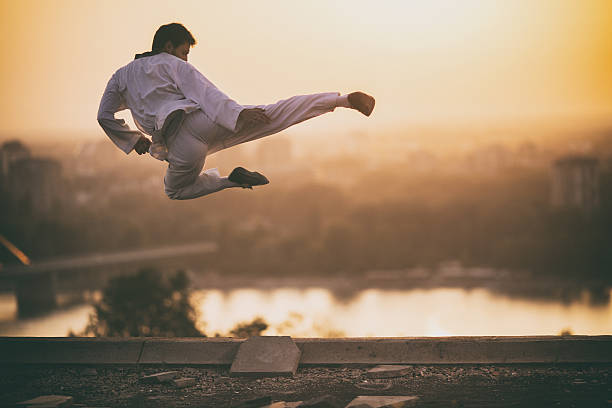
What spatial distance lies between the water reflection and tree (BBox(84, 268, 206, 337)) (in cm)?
824

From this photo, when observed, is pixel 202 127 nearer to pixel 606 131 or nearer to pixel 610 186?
pixel 610 186

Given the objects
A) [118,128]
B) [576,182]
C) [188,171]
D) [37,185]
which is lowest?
[188,171]

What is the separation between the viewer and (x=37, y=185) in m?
64.9

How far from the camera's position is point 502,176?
87.2 meters

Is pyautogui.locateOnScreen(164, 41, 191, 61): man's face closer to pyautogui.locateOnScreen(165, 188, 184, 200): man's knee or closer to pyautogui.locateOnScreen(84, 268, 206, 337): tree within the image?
pyautogui.locateOnScreen(165, 188, 184, 200): man's knee

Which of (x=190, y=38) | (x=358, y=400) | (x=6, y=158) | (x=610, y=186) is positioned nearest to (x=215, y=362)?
(x=358, y=400)

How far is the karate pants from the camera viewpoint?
432 cm

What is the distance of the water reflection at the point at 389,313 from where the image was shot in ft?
152

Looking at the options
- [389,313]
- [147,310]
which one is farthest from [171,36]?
[389,313]

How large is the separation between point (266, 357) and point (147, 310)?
25212mm

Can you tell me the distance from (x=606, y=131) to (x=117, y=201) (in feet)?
181

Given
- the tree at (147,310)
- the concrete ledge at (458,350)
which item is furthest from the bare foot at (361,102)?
the tree at (147,310)

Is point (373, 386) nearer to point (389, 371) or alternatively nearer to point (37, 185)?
point (389, 371)

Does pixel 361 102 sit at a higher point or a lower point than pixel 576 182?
lower
